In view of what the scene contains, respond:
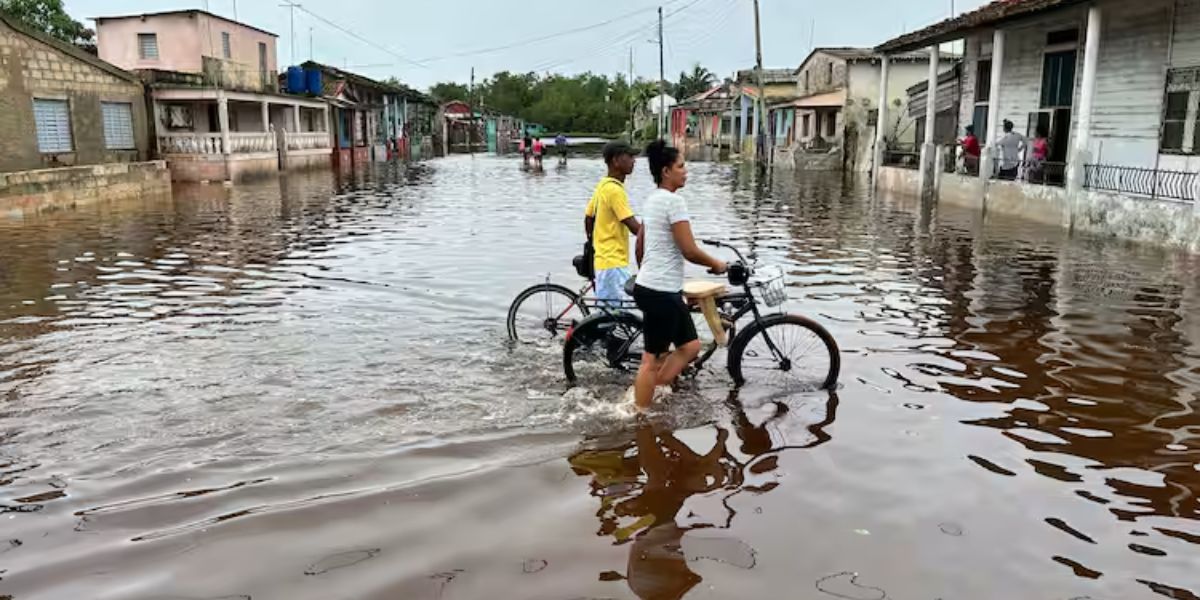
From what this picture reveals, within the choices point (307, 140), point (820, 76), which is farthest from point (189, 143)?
point (820, 76)

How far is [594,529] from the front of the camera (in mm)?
4285

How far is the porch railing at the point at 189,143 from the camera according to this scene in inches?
1146

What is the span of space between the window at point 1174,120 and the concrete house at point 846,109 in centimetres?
1517

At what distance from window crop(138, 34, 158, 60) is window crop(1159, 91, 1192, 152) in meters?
32.6

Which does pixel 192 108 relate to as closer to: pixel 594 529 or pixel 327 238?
pixel 327 238

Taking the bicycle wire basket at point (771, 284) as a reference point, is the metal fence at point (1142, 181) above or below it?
above

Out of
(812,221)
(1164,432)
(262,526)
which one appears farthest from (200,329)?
(812,221)

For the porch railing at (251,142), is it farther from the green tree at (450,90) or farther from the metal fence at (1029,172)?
the green tree at (450,90)

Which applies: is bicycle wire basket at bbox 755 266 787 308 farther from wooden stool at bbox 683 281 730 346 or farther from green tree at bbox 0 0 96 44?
green tree at bbox 0 0 96 44

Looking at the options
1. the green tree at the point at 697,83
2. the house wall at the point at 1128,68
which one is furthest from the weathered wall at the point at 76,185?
the green tree at the point at 697,83

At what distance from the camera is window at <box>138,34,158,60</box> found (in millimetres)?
32844

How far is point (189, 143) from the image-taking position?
29.4m

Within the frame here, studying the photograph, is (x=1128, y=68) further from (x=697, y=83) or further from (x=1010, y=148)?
(x=697, y=83)

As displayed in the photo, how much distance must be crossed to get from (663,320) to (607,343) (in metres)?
1.11
